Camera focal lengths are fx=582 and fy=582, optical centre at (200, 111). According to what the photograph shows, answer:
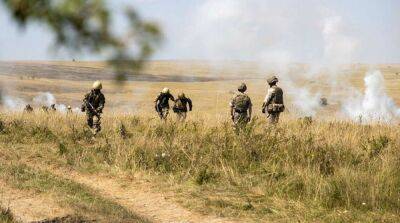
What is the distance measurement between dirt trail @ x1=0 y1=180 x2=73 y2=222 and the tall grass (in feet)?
5.31

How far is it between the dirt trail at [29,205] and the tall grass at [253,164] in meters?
1.62

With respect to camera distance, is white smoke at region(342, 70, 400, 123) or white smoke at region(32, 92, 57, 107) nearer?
white smoke at region(32, 92, 57, 107)

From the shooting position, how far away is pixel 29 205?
6.46 m

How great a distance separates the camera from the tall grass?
6.59m

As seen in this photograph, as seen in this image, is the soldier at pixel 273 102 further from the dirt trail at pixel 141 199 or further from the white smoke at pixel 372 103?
the white smoke at pixel 372 103

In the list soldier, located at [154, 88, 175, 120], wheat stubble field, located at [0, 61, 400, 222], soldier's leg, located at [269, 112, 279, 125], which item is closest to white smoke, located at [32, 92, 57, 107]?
soldier, located at [154, 88, 175, 120]

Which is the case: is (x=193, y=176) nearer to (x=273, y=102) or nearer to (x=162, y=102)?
(x=273, y=102)

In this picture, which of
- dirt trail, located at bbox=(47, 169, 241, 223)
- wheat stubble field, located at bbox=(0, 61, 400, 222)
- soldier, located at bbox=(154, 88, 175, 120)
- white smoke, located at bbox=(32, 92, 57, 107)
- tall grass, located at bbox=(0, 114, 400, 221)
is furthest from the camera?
white smoke, located at bbox=(32, 92, 57, 107)

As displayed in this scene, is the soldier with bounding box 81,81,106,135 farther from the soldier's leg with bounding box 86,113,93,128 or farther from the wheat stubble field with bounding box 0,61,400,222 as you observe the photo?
the wheat stubble field with bounding box 0,61,400,222

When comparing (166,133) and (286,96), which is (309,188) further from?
(286,96)

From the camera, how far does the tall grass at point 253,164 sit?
21.6 ft

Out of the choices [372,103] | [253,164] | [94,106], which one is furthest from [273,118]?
[372,103]

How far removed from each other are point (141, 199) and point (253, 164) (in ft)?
5.80

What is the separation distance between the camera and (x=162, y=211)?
6668mm
